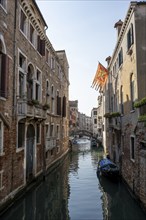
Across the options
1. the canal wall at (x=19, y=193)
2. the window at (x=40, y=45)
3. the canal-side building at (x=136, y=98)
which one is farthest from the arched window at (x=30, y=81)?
the canal-side building at (x=136, y=98)

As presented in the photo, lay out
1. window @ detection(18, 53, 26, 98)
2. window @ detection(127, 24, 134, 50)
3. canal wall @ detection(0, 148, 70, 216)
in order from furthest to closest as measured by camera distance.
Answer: window @ detection(127, 24, 134, 50) < window @ detection(18, 53, 26, 98) < canal wall @ detection(0, 148, 70, 216)

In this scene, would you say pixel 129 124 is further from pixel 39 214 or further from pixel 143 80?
pixel 39 214

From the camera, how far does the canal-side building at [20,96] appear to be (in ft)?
27.2

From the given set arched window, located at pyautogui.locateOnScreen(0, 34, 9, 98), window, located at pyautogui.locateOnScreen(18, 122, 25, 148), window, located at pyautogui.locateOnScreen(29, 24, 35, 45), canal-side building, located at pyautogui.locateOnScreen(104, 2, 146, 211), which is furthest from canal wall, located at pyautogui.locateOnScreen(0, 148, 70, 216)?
window, located at pyautogui.locateOnScreen(29, 24, 35, 45)

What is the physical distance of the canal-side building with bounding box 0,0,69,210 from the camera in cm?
830

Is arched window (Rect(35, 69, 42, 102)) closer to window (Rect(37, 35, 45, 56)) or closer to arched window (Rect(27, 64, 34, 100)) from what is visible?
arched window (Rect(27, 64, 34, 100))

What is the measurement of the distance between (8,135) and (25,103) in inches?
68.2

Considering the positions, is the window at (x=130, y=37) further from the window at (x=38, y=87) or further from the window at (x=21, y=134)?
the window at (x=21, y=134)

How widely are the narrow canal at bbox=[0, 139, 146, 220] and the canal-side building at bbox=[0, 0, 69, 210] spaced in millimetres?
777

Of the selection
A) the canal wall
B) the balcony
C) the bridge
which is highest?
the balcony

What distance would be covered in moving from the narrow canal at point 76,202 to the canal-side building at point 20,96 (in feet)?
2.55

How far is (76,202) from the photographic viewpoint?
32.7 ft

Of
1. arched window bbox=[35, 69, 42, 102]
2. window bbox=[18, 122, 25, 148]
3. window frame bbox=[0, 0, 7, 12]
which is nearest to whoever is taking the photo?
window frame bbox=[0, 0, 7, 12]

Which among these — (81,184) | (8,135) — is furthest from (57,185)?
(8,135)
